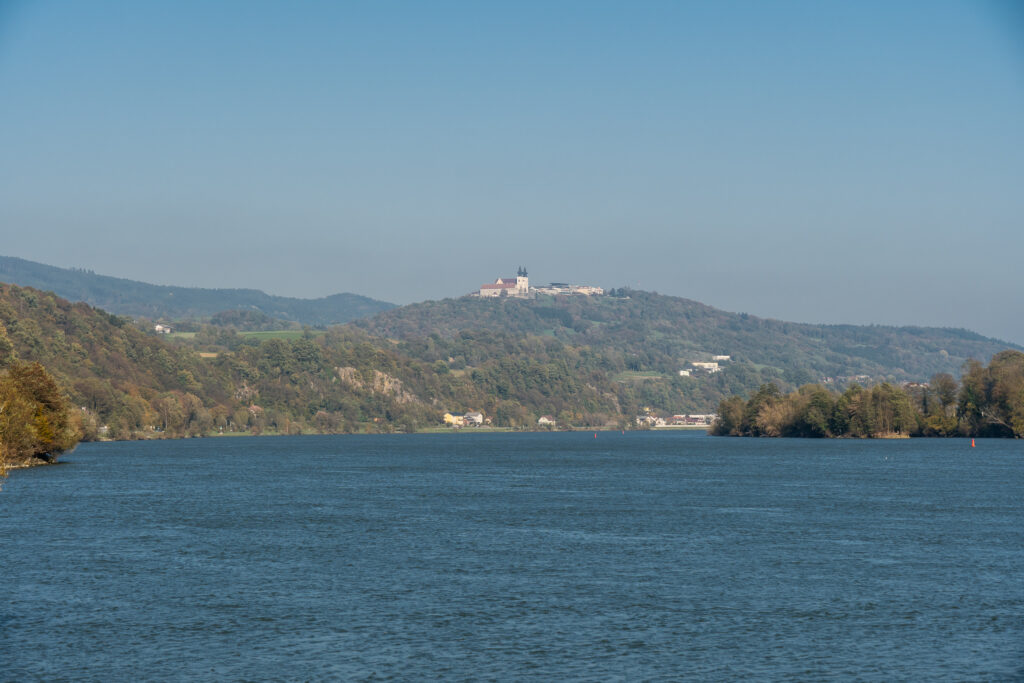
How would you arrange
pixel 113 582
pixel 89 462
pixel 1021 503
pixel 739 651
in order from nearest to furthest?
pixel 739 651
pixel 113 582
pixel 1021 503
pixel 89 462

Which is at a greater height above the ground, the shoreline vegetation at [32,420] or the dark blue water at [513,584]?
the shoreline vegetation at [32,420]

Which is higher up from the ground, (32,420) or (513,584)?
(32,420)

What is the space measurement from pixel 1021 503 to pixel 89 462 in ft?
406

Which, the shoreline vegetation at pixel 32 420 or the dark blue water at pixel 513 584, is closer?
the dark blue water at pixel 513 584

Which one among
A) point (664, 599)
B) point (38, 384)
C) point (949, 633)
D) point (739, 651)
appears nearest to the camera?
point (739, 651)

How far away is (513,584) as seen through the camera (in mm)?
51000

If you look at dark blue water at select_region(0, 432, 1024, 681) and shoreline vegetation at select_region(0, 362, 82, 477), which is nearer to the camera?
dark blue water at select_region(0, 432, 1024, 681)

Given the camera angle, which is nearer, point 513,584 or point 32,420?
point 513,584

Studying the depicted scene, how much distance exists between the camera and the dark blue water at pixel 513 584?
1455 inches

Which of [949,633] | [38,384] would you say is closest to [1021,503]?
[949,633]

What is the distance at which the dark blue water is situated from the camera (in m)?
37.0

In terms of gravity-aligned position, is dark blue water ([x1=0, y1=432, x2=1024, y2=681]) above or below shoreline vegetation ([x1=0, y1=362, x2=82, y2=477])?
below

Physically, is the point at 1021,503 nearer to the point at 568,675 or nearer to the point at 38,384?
the point at 568,675

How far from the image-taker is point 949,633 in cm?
4069
